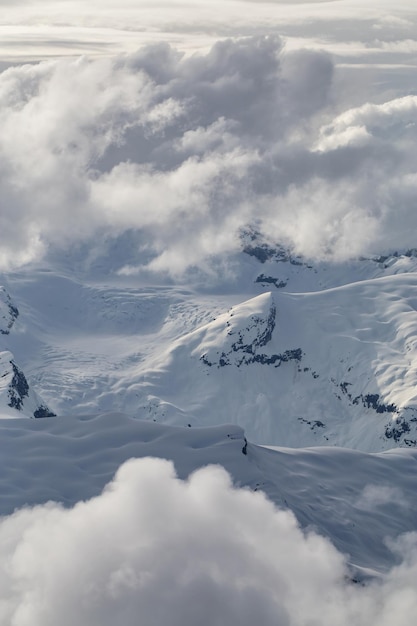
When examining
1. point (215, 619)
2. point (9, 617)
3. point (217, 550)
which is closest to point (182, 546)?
point (217, 550)

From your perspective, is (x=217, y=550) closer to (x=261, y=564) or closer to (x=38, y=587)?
(x=261, y=564)

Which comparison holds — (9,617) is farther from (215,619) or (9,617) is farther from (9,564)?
(215,619)

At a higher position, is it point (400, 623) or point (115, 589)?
point (115, 589)

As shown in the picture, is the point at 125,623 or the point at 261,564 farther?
the point at 261,564

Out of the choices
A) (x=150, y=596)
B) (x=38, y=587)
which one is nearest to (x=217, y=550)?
(x=150, y=596)

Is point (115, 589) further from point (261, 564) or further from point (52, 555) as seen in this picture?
point (261, 564)

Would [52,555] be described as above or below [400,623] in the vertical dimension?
above

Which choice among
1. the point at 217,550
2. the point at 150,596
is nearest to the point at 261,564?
the point at 217,550

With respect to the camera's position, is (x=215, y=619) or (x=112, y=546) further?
(x=112, y=546)
